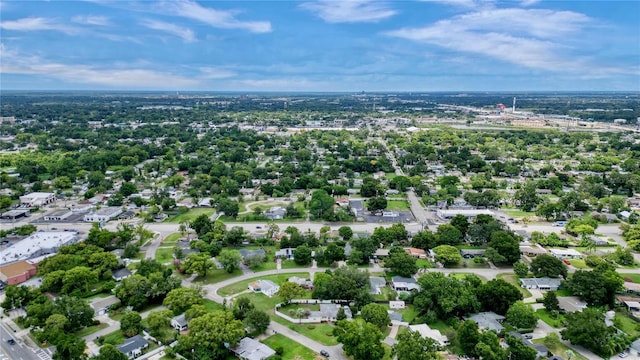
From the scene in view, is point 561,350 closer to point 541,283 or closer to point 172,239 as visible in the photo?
point 541,283

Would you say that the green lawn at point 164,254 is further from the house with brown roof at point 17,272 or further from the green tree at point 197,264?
the house with brown roof at point 17,272

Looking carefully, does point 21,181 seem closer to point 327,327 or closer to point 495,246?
point 327,327

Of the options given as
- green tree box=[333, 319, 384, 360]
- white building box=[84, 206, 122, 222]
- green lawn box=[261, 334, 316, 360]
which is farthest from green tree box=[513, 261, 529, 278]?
white building box=[84, 206, 122, 222]

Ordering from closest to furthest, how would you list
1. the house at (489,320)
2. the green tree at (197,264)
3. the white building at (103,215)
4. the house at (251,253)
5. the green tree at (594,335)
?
the green tree at (594,335) < the house at (489,320) < the green tree at (197,264) < the house at (251,253) < the white building at (103,215)

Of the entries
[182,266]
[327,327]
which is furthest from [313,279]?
[182,266]

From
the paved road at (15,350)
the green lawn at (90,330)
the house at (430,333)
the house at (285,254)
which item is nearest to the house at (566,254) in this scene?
the house at (430,333)
